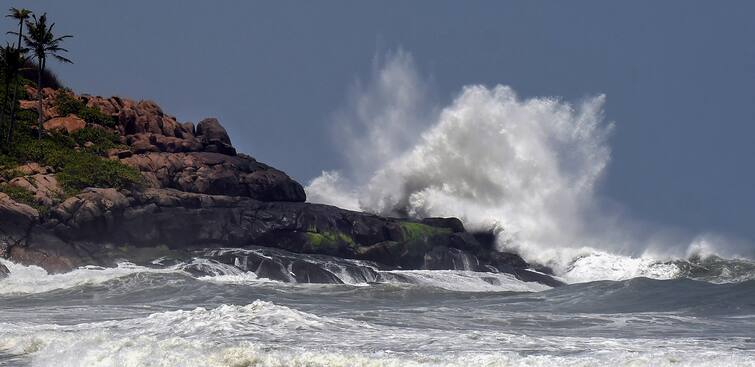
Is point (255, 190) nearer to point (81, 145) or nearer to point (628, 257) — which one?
point (81, 145)

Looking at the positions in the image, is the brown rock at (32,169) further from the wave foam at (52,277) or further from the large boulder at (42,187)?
the wave foam at (52,277)

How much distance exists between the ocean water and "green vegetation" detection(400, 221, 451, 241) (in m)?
5.92

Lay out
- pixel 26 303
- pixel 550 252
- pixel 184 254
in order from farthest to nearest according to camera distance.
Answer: pixel 550 252 < pixel 184 254 < pixel 26 303

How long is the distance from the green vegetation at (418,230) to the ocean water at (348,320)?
5.92 meters

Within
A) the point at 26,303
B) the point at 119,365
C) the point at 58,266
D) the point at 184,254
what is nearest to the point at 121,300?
the point at 26,303

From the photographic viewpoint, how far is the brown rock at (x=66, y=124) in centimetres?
5081

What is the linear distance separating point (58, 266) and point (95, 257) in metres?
2.27

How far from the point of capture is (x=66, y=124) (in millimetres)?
51375

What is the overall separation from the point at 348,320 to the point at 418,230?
27.1 metres

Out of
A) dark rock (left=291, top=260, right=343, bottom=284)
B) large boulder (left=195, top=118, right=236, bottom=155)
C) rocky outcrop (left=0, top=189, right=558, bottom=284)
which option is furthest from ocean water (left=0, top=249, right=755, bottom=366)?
large boulder (left=195, top=118, right=236, bottom=155)

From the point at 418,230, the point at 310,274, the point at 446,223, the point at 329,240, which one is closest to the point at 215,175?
the point at 329,240

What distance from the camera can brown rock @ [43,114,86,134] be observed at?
2000 inches

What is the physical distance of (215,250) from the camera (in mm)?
40625

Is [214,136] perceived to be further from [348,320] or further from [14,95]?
[348,320]
